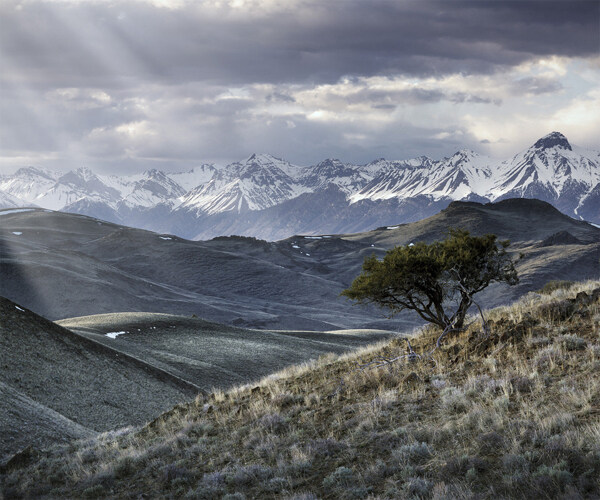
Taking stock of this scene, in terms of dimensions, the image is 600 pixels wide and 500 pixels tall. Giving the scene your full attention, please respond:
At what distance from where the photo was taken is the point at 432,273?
74.4ft

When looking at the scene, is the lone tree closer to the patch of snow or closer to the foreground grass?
the foreground grass

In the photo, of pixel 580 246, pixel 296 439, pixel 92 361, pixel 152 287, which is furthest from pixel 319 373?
pixel 580 246

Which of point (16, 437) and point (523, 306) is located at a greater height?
point (523, 306)

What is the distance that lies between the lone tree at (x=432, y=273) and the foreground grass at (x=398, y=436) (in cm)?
494

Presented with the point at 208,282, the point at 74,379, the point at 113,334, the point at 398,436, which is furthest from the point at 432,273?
the point at 208,282

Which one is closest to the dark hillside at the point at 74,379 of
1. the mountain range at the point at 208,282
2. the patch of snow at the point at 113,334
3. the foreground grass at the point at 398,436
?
the foreground grass at the point at 398,436

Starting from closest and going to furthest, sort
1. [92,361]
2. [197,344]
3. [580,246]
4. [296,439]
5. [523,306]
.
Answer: [296,439] < [523,306] < [92,361] < [197,344] < [580,246]

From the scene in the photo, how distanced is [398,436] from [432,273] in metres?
12.4

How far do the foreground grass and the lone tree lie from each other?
16.2 ft

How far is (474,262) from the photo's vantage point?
23.2m

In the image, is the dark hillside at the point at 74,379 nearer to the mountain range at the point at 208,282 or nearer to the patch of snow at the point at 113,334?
the patch of snow at the point at 113,334

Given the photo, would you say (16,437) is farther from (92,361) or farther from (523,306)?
(523,306)

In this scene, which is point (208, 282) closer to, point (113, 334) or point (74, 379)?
point (113, 334)

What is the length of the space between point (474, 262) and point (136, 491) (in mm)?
16500
